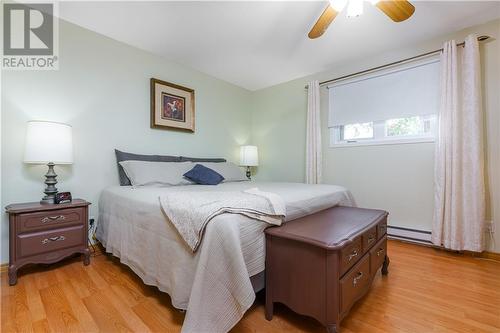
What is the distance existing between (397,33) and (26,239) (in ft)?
12.6

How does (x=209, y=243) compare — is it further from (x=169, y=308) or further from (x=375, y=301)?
(x=375, y=301)

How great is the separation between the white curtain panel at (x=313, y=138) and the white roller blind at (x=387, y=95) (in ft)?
0.63

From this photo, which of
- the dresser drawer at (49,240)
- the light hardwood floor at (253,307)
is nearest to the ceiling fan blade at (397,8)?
the light hardwood floor at (253,307)

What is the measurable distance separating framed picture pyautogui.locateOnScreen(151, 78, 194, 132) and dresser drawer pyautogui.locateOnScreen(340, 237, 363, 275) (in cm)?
254

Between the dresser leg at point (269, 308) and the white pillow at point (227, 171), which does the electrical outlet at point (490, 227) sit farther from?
the white pillow at point (227, 171)

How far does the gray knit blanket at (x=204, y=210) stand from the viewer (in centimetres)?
117

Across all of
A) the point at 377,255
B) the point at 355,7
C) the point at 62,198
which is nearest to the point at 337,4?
the point at 355,7

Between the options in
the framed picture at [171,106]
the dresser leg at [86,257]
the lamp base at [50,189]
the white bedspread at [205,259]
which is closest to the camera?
the white bedspread at [205,259]

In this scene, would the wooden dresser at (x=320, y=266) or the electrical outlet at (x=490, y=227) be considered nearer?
the wooden dresser at (x=320, y=266)

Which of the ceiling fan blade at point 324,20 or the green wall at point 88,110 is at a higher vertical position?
the ceiling fan blade at point 324,20

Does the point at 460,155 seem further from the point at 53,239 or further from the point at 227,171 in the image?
the point at 53,239

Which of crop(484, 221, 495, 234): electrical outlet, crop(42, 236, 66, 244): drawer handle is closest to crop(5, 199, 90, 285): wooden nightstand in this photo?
crop(42, 236, 66, 244): drawer handle

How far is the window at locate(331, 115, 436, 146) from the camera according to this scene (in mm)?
2600

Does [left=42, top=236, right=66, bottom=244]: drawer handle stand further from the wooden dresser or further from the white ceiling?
the white ceiling
